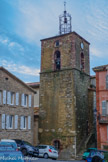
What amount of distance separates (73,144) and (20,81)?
912 centimetres

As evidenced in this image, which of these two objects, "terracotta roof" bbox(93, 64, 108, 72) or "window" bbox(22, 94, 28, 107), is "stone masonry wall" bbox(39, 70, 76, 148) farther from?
"terracotta roof" bbox(93, 64, 108, 72)

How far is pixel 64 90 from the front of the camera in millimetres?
29688

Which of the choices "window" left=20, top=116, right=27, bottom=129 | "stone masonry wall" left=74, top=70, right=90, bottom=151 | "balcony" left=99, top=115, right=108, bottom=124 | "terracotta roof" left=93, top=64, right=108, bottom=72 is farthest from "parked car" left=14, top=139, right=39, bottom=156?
"terracotta roof" left=93, top=64, right=108, bottom=72

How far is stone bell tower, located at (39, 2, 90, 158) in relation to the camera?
28.8m

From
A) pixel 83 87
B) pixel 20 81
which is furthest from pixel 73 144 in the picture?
pixel 20 81

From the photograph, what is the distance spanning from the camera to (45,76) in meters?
31.7

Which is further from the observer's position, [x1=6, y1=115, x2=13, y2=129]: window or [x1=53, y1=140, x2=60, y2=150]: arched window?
[x1=53, y1=140, x2=60, y2=150]: arched window

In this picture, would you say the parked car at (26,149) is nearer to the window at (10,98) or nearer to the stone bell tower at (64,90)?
the window at (10,98)

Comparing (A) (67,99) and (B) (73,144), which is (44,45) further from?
(B) (73,144)

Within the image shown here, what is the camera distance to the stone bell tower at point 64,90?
28750mm

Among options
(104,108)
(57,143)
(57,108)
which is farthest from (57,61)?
(57,143)

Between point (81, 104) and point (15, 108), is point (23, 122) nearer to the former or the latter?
point (15, 108)

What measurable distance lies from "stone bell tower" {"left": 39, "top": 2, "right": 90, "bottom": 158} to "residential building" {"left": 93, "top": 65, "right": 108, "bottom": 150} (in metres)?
2.76

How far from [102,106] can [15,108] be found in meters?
9.39
